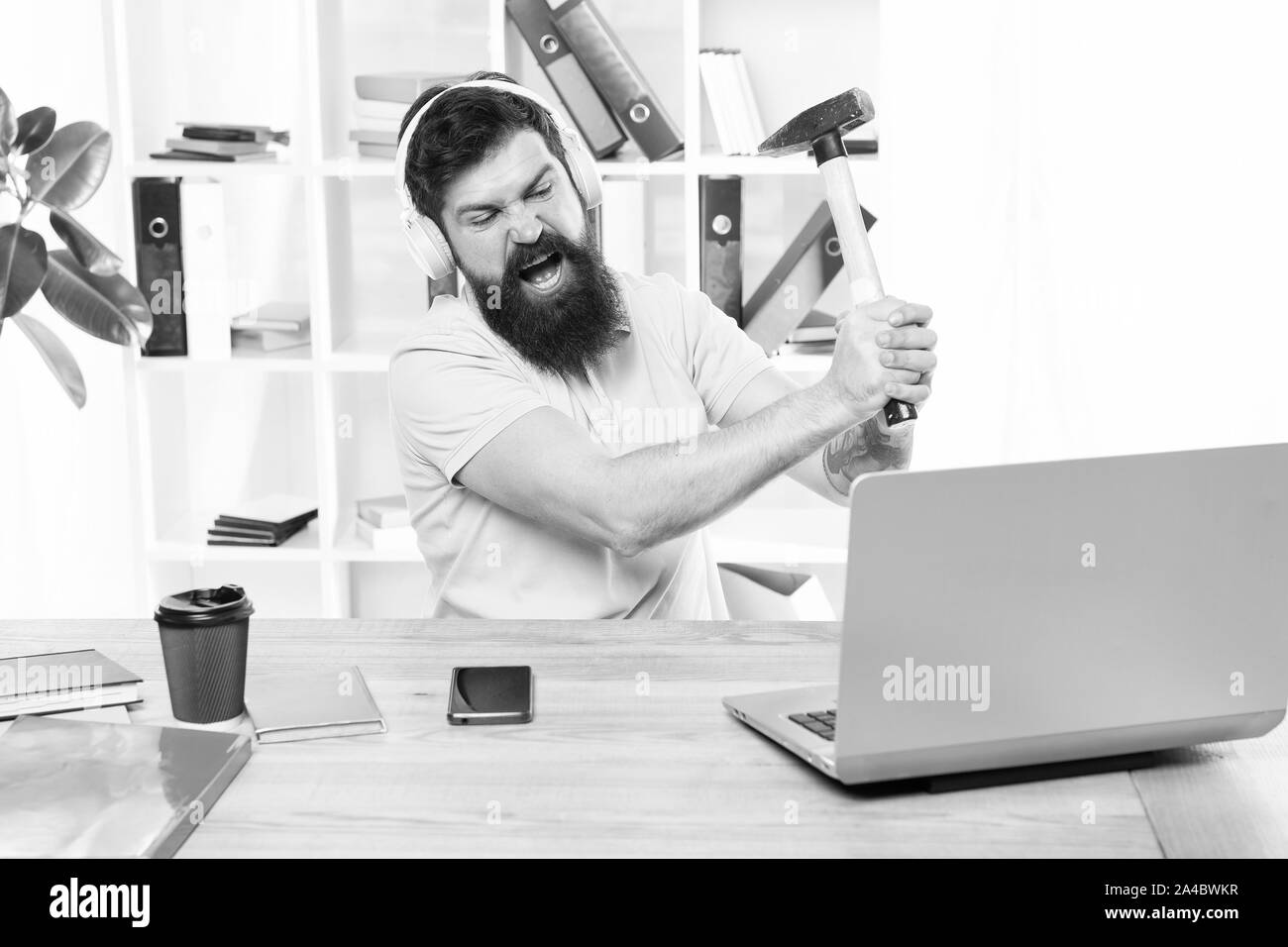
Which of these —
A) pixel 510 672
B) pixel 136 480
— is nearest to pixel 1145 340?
pixel 510 672

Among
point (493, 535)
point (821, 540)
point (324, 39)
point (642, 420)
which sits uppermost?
point (324, 39)

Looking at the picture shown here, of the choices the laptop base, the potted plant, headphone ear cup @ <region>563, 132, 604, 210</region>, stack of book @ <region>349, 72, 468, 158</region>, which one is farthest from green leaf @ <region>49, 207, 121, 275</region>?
the laptop base

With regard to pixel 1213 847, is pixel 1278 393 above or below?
above

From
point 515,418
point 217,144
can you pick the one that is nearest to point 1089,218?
point 515,418

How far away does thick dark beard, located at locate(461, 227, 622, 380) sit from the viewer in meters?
1.89

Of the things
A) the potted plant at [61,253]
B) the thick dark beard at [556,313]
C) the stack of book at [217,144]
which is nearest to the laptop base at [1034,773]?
the thick dark beard at [556,313]

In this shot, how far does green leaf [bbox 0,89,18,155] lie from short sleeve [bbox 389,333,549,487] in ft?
3.32

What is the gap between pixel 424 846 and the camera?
1.01 m

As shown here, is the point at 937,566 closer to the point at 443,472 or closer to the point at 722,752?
the point at 722,752

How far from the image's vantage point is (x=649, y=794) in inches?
43.3

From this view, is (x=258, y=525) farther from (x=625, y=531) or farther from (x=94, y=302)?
(x=625, y=531)

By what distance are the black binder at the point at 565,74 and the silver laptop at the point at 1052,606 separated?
1.97m

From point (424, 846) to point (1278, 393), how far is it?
2.56m

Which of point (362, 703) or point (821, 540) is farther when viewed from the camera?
point (821, 540)
